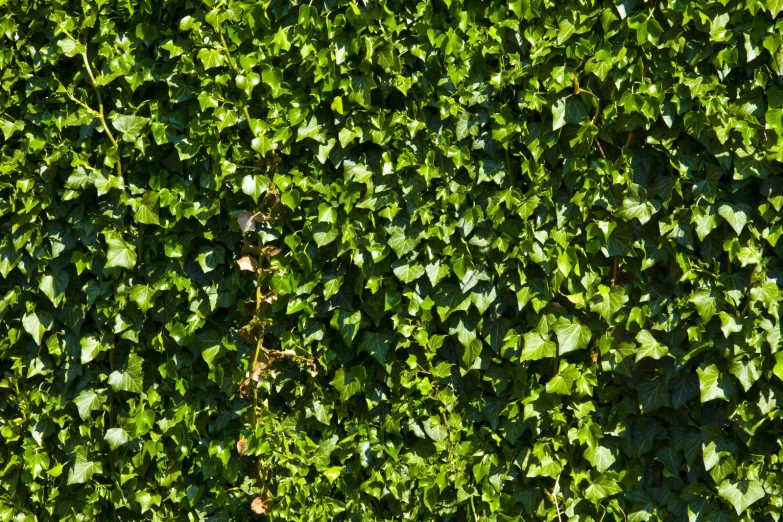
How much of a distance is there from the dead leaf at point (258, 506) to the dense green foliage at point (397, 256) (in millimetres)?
28

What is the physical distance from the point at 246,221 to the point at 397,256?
0.59 m

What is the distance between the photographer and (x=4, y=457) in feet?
11.6

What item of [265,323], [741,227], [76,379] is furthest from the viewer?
[76,379]

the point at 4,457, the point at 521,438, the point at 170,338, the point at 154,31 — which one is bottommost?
the point at 521,438

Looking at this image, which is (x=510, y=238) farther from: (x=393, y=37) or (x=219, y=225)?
(x=219, y=225)

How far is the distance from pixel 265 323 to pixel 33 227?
1.05 metres

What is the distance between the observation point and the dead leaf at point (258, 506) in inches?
128

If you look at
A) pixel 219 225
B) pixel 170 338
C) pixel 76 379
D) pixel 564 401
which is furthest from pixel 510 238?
pixel 76 379

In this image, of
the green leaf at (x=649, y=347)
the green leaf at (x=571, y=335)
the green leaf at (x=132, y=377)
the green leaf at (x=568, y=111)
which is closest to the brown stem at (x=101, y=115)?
the green leaf at (x=132, y=377)

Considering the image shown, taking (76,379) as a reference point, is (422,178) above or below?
above

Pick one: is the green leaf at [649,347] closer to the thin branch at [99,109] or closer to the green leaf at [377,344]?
the green leaf at [377,344]

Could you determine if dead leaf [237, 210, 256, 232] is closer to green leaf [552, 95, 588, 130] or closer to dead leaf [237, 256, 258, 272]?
dead leaf [237, 256, 258, 272]

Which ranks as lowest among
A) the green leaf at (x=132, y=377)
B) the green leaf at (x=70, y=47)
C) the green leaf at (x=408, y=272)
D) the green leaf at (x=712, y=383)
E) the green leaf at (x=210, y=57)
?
the green leaf at (x=712, y=383)

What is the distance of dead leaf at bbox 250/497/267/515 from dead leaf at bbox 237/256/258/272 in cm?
93
